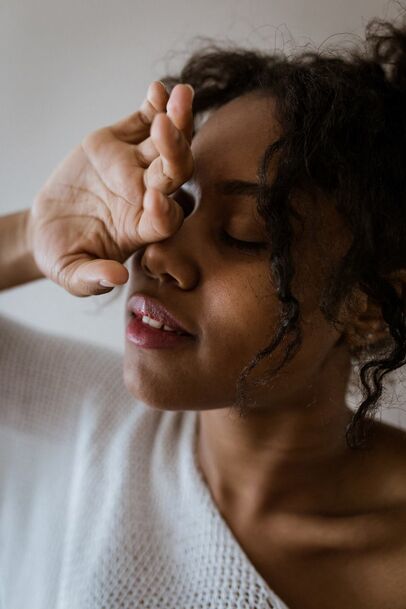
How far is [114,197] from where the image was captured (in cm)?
87

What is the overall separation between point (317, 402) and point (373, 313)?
16cm

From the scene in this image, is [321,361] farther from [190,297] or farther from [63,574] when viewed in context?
[63,574]

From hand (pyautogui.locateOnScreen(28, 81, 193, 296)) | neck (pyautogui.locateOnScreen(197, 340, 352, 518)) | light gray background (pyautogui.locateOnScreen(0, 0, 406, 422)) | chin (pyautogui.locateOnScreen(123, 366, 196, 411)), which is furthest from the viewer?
light gray background (pyautogui.locateOnScreen(0, 0, 406, 422))

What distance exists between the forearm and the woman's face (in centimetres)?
25

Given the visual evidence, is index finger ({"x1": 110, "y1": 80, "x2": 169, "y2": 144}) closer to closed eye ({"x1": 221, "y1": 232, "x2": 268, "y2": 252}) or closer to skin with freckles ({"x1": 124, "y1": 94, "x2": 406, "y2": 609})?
skin with freckles ({"x1": 124, "y1": 94, "x2": 406, "y2": 609})

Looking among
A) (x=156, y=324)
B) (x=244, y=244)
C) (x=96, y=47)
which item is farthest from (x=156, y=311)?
(x=96, y=47)

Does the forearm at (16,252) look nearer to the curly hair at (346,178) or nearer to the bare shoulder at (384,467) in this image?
the curly hair at (346,178)

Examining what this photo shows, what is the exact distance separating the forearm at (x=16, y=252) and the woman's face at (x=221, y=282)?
0.81 ft

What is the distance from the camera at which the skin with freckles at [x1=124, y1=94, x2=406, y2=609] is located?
82cm

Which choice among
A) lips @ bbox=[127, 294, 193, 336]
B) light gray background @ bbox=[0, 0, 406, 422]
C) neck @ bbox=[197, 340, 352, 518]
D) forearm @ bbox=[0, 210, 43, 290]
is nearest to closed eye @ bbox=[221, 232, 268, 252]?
lips @ bbox=[127, 294, 193, 336]

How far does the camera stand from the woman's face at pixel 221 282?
0.82 metres

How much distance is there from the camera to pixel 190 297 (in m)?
0.83

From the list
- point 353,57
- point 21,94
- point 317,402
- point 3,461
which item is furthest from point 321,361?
point 21,94

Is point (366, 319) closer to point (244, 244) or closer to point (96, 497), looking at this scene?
point (244, 244)
